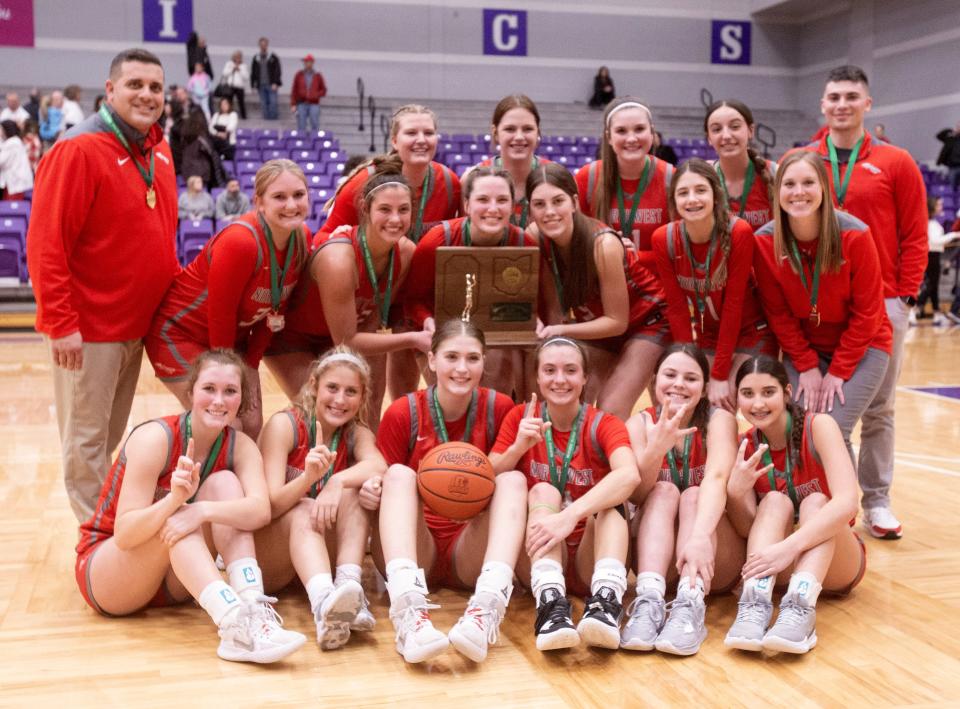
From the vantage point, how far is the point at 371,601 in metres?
3.53

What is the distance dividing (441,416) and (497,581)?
2.43 ft

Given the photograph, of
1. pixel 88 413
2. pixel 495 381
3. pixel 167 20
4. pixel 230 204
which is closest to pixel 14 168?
pixel 230 204

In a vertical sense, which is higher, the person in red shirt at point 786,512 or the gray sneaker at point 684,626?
the person in red shirt at point 786,512

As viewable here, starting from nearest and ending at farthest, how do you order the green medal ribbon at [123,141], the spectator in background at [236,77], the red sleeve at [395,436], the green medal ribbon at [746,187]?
the red sleeve at [395,436] < the green medal ribbon at [123,141] < the green medal ribbon at [746,187] < the spectator in background at [236,77]

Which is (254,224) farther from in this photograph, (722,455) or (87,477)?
(722,455)

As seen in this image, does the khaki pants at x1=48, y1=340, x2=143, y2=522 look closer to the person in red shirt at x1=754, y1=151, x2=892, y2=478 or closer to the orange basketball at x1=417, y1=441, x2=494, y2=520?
the orange basketball at x1=417, y1=441, x2=494, y2=520

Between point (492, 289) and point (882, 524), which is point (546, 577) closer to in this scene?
point (492, 289)

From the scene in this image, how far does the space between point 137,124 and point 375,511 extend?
1774 millimetres

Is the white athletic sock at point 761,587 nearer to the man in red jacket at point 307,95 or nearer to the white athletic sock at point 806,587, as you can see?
the white athletic sock at point 806,587

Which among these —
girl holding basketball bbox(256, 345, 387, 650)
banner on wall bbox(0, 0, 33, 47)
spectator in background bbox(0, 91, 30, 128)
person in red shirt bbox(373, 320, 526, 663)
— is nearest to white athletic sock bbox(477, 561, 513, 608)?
person in red shirt bbox(373, 320, 526, 663)

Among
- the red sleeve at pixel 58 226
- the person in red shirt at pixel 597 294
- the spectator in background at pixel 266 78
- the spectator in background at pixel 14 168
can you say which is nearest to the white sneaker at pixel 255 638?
the red sleeve at pixel 58 226

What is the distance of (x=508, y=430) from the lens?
3.51m

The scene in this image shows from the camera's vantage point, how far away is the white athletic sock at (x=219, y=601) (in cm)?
295

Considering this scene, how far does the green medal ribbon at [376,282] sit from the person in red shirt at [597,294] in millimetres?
627
